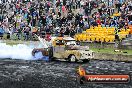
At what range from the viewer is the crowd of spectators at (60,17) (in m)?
47.6

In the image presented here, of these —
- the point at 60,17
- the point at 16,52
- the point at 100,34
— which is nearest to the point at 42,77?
the point at 16,52

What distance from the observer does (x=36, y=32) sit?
50.0m

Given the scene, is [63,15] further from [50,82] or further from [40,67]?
[50,82]

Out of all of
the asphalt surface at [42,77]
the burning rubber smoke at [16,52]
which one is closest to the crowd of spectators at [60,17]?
the burning rubber smoke at [16,52]

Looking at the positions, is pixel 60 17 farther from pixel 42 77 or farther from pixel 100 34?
pixel 42 77

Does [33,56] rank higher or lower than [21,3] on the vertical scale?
lower

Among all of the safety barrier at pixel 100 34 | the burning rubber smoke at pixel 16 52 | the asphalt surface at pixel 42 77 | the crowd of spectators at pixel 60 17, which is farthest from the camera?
the crowd of spectators at pixel 60 17

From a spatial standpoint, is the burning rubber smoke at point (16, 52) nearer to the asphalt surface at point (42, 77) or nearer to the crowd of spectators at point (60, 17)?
the crowd of spectators at point (60, 17)

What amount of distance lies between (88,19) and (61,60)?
1193cm

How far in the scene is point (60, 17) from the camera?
52.1 meters

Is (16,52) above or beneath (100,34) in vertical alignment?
beneath

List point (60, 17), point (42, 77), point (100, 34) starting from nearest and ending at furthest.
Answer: point (42, 77)
point (100, 34)
point (60, 17)

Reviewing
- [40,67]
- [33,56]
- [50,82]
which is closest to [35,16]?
[33,56]

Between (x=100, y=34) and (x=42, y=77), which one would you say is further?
(x=100, y=34)
